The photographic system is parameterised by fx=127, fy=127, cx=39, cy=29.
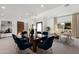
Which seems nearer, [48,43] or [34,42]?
A: [48,43]

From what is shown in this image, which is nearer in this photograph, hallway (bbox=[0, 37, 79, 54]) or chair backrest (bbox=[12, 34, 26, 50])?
hallway (bbox=[0, 37, 79, 54])

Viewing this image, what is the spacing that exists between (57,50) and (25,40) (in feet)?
4.58

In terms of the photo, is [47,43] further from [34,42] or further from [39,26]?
[39,26]

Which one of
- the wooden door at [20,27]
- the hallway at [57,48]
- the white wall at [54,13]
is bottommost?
the hallway at [57,48]

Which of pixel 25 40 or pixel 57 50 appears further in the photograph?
pixel 25 40

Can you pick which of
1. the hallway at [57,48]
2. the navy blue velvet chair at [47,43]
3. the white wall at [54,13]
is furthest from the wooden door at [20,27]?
the navy blue velvet chair at [47,43]

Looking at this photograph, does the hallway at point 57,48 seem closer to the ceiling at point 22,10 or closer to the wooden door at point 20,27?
the wooden door at point 20,27

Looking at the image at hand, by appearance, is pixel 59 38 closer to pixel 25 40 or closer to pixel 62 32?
pixel 62 32

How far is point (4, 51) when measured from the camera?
501cm

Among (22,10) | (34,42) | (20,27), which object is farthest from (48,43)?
(22,10)

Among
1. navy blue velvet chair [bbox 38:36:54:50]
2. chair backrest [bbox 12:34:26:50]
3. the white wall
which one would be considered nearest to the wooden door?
chair backrest [bbox 12:34:26:50]

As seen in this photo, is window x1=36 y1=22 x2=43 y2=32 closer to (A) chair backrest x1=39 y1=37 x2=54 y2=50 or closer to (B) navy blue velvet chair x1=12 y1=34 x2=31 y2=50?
(A) chair backrest x1=39 y1=37 x2=54 y2=50
